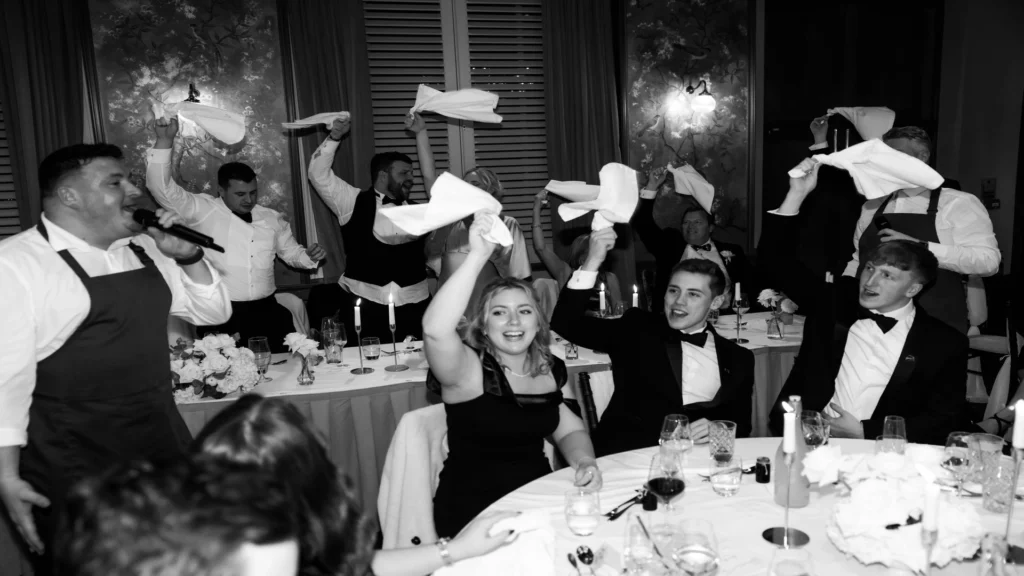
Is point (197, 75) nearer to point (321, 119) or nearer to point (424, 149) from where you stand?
point (321, 119)

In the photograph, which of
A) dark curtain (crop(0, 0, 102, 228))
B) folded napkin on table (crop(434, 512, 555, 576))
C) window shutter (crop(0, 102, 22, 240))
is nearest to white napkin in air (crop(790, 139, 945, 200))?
folded napkin on table (crop(434, 512, 555, 576))

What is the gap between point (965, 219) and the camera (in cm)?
374

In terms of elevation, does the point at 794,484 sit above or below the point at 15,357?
below

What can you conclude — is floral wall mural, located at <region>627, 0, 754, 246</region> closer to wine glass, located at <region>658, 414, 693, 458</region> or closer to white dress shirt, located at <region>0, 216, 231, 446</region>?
wine glass, located at <region>658, 414, 693, 458</region>

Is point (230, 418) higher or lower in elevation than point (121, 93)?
lower

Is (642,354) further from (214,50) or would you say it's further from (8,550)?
(214,50)

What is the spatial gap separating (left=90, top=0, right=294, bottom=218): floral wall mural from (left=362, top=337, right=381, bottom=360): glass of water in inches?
86.1

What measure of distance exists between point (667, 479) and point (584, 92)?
466 centimetres

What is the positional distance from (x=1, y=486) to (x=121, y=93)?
12.4 ft

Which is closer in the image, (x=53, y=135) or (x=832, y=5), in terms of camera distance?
(x=53, y=135)

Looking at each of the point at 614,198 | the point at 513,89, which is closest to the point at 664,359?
the point at 614,198

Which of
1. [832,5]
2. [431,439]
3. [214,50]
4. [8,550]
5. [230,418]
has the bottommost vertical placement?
[8,550]

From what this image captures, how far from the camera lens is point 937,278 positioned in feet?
12.6

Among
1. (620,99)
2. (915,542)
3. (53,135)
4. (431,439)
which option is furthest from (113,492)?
(620,99)
